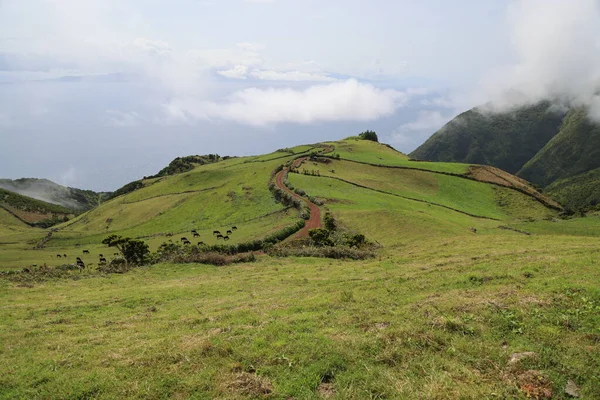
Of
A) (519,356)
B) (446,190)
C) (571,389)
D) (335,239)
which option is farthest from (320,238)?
(446,190)

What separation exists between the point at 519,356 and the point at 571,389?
1.56 metres

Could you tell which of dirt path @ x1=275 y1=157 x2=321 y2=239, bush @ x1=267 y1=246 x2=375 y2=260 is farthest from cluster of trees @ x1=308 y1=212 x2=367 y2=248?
dirt path @ x1=275 y1=157 x2=321 y2=239

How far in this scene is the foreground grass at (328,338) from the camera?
33.8ft

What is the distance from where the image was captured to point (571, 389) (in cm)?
930

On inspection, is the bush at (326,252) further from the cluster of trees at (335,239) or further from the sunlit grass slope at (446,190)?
the sunlit grass slope at (446,190)

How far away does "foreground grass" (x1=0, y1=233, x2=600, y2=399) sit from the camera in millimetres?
10294

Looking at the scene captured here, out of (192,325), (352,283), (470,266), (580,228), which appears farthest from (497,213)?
(192,325)

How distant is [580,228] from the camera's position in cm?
4644

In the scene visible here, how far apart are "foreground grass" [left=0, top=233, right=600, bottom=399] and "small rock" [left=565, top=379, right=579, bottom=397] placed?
113mm

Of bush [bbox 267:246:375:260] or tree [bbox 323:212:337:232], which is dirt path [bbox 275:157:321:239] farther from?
bush [bbox 267:246:375:260]

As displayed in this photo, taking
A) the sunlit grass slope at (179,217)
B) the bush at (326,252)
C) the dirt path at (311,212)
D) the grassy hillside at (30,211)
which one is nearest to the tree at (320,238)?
the bush at (326,252)

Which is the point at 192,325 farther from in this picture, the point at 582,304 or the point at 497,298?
the point at 582,304

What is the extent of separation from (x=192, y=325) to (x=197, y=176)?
348 feet

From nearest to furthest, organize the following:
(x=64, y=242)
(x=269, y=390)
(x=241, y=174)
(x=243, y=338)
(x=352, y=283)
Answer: (x=269, y=390), (x=243, y=338), (x=352, y=283), (x=64, y=242), (x=241, y=174)
